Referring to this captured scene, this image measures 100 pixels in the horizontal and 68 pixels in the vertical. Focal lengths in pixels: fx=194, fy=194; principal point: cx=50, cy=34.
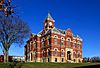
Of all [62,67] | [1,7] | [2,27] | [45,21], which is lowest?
[62,67]

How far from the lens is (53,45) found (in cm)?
6069

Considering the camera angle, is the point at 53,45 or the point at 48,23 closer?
the point at 53,45

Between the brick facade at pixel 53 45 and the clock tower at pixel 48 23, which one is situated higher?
the clock tower at pixel 48 23

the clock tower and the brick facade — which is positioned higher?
the clock tower

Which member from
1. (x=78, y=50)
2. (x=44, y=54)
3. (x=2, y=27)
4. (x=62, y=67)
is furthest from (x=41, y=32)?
(x=62, y=67)

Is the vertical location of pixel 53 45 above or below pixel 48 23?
below

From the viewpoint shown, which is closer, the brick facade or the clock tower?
the brick facade

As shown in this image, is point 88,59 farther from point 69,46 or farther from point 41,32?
point 41,32

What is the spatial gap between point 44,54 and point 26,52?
13070 millimetres

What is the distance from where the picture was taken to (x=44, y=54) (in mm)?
63406

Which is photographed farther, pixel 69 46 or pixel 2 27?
pixel 69 46

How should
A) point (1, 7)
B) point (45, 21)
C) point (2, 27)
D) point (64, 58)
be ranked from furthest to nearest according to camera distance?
point (45, 21) → point (64, 58) → point (2, 27) → point (1, 7)

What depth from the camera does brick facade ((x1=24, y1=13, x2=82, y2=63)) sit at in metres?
61.0

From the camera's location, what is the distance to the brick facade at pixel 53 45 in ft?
200
